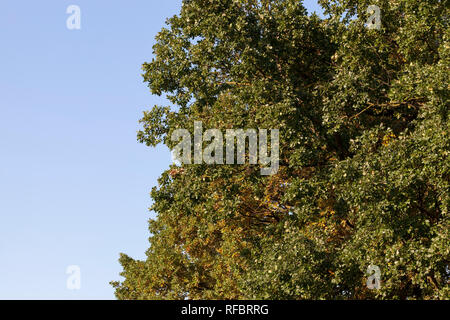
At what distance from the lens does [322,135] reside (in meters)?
20.2

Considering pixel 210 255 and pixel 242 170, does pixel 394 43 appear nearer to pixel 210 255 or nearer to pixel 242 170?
pixel 242 170

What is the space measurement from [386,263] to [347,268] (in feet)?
5.20

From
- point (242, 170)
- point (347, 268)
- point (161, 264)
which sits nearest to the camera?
point (347, 268)

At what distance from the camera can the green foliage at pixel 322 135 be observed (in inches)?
659

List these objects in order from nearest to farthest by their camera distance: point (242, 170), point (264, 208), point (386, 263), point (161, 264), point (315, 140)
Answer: point (386, 263)
point (315, 140)
point (242, 170)
point (264, 208)
point (161, 264)

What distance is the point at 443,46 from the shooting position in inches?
683

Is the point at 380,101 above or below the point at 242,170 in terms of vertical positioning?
above

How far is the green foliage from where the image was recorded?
16.8m

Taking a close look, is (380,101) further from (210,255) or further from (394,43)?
(210,255)

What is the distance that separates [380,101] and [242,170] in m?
5.38
